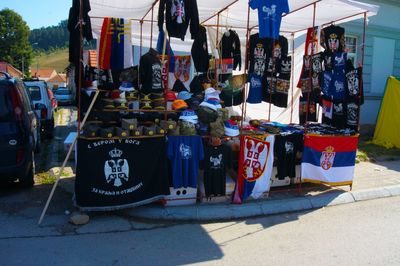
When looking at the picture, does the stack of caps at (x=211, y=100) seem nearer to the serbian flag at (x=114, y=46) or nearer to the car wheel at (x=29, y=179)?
the serbian flag at (x=114, y=46)

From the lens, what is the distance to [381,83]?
549 inches

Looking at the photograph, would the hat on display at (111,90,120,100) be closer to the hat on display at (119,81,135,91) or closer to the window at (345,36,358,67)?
the hat on display at (119,81,135,91)

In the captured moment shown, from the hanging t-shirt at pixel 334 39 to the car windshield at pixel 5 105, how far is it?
5674 mm

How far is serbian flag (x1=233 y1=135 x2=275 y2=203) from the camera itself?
629 centimetres

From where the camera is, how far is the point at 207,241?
500 cm

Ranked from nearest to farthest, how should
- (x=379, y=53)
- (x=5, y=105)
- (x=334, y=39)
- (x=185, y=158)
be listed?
1. (x=185, y=158)
2. (x=5, y=105)
3. (x=334, y=39)
4. (x=379, y=53)

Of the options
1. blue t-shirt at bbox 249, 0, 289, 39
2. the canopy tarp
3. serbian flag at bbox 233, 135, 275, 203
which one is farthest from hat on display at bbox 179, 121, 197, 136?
the canopy tarp

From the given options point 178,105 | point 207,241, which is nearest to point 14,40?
point 178,105

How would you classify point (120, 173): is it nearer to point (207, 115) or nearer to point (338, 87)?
point (207, 115)

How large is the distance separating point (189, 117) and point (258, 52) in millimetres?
2847

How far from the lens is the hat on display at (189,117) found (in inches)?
239

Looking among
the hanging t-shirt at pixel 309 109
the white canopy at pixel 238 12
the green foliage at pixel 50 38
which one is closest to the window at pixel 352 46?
the white canopy at pixel 238 12

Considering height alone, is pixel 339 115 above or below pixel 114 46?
below

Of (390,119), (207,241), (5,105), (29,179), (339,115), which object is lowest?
(207,241)
